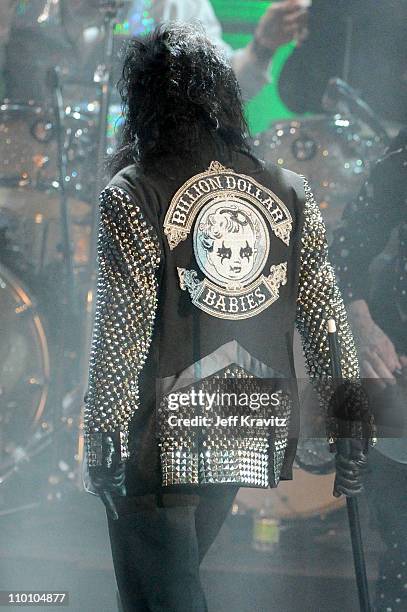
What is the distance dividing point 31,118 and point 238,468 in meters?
1.81

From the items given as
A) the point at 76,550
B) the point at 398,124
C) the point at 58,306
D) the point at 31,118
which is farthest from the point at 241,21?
the point at 76,550

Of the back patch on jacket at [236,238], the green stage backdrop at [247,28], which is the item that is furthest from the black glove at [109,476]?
the green stage backdrop at [247,28]

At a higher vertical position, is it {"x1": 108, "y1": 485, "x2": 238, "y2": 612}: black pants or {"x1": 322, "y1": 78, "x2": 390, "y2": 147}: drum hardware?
{"x1": 322, "y1": 78, "x2": 390, "y2": 147}: drum hardware

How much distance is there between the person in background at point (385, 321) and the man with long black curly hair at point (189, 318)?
74cm

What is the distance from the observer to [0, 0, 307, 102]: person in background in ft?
10.1

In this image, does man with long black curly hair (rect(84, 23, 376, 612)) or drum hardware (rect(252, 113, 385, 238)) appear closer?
man with long black curly hair (rect(84, 23, 376, 612))

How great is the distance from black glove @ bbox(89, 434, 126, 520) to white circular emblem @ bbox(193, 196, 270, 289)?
1.58 ft

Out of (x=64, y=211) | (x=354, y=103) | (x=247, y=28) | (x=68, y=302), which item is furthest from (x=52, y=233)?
(x=354, y=103)

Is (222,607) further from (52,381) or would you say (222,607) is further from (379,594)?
(52,381)

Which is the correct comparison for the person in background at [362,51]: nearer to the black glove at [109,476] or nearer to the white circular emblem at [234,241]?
the white circular emblem at [234,241]

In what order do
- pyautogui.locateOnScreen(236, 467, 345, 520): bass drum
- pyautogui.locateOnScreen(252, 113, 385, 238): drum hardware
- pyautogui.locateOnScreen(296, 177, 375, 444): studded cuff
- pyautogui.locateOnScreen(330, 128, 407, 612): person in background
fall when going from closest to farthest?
pyautogui.locateOnScreen(296, 177, 375, 444): studded cuff → pyautogui.locateOnScreen(330, 128, 407, 612): person in background → pyautogui.locateOnScreen(252, 113, 385, 238): drum hardware → pyautogui.locateOnScreen(236, 467, 345, 520): bass drum

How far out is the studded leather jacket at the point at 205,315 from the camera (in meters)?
2.03

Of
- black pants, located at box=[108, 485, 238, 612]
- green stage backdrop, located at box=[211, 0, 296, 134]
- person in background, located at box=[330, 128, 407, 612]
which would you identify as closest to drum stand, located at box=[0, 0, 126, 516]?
green stage backdrop, located at box=[211, 0, 296, 134]

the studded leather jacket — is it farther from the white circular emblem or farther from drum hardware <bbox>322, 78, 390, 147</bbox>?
drum hardware <bbox>322, 78, 390, 147</bbox>
